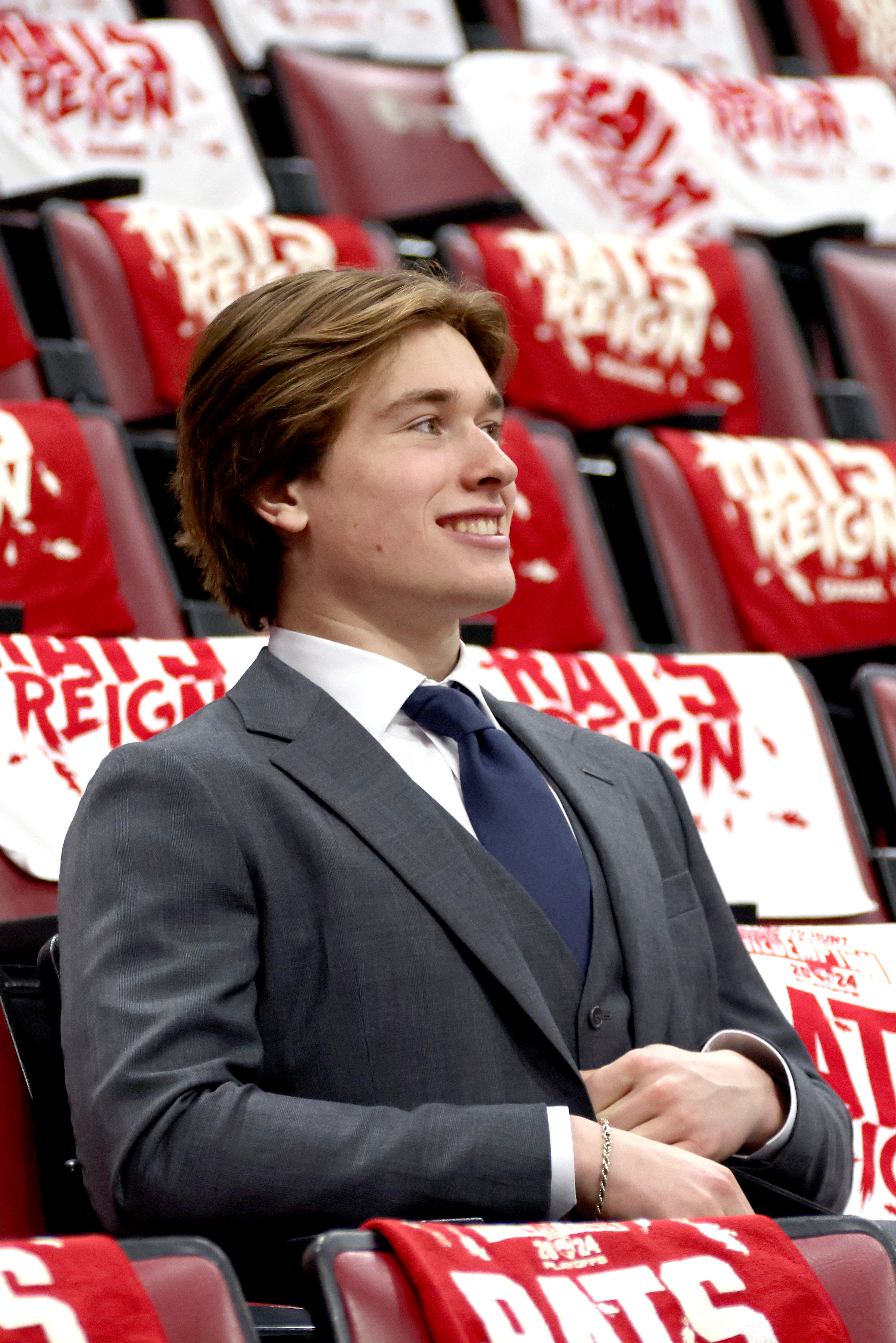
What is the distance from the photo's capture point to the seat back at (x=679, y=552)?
94 cm

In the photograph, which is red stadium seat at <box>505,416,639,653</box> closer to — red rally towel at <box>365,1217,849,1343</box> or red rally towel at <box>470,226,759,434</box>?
red rally towel at <box>470,226,759,434</box>

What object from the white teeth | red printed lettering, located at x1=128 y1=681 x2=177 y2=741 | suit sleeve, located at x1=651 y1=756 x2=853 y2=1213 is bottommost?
suit sleeve, located at x1=651 y1=756 x2=853 y2=1213

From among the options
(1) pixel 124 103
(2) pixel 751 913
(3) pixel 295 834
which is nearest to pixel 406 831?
(3) pixel 295 834

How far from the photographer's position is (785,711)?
0.82 m

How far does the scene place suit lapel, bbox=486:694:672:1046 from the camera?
19.4 inches

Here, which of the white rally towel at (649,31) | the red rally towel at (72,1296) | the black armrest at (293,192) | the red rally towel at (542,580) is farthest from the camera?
the white rally towel at (649,31)

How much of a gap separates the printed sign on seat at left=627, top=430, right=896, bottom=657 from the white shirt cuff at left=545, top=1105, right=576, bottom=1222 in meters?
0.54

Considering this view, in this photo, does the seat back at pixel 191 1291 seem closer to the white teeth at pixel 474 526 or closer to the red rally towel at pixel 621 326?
the white teeth at pixel 474 526

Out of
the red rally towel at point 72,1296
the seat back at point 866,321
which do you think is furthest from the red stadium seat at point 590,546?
the red rally towel at point 72,1296

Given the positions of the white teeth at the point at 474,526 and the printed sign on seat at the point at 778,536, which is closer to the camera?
the white teeth at the point at 474,526

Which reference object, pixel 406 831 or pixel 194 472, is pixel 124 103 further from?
pixel 406 831

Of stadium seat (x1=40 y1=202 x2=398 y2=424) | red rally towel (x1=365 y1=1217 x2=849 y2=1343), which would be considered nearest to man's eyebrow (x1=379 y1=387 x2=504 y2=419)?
red rally towel (x1=365 y1=1217 x2=849 y2=1343)

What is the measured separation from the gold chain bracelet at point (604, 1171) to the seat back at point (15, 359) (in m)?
0.62

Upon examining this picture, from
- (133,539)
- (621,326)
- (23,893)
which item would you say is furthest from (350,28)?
(23,893)
